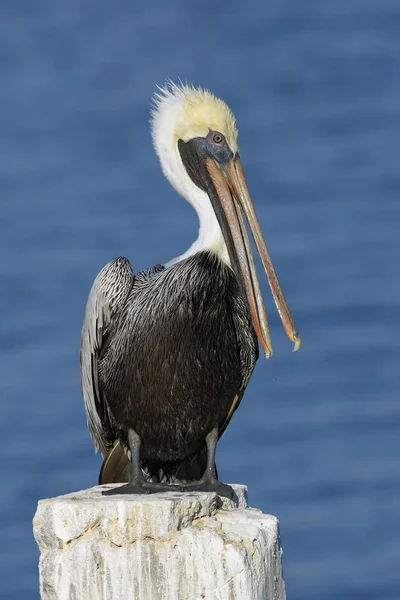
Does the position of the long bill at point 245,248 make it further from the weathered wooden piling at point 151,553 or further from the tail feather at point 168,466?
the weathered wooden piling at point 151,553

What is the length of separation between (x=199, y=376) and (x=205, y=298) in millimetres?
324

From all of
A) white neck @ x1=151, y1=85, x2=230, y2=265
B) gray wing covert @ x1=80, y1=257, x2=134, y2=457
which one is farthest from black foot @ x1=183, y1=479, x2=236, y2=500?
white neck @ x1=151, y1=85, x2=230, y2=265

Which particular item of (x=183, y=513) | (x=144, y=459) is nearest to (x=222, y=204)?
(x=144, y=459)

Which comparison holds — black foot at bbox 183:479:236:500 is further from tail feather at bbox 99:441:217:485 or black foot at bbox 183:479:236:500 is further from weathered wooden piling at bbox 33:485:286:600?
weathered wooden piling at bbox 33:485:286:600

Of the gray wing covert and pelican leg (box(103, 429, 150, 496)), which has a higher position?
the gray wing covert

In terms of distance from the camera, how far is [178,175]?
5.83 metres

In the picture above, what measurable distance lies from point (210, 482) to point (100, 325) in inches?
34.2

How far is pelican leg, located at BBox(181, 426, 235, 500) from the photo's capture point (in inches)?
207

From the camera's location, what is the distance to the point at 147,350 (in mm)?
5613

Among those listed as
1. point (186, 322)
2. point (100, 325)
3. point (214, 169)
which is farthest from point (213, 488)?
Result: point (214, 169)

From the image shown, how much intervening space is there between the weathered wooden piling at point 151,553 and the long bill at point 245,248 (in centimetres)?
116

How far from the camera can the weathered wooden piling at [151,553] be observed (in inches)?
167

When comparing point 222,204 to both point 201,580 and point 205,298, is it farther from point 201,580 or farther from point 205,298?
point 201,580

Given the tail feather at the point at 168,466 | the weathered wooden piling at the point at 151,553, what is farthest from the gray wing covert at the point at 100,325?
the weathered wooden piling at the point at 151,553
